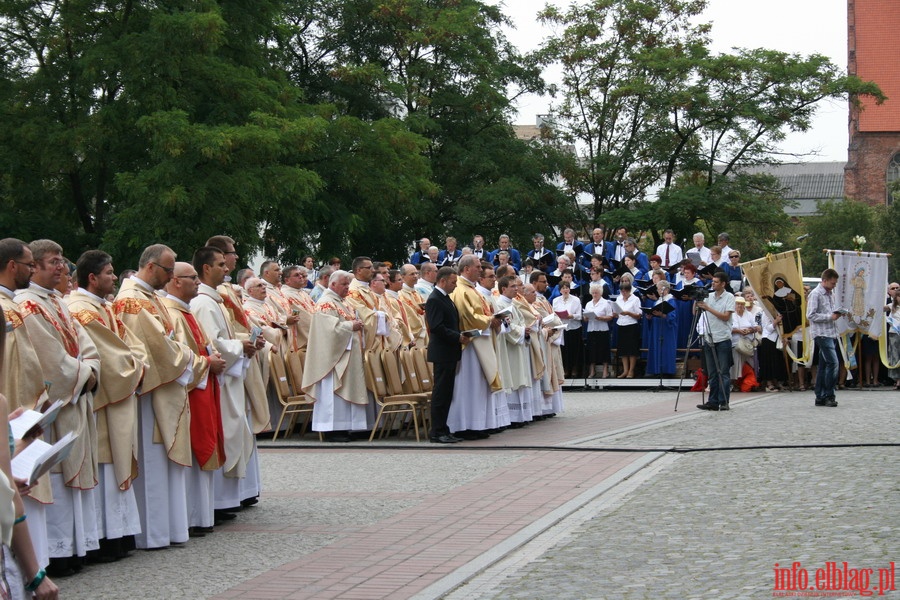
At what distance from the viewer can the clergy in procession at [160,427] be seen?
8516 mm

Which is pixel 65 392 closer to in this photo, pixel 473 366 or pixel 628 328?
pixel 473 366

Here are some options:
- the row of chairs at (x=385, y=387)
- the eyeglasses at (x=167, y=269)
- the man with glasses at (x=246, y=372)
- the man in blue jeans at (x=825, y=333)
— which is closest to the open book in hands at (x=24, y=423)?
the eyeglasses at (x=167, y=269)

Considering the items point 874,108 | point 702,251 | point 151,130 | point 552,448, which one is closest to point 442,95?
point 151,130

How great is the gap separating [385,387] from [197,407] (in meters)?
6.22

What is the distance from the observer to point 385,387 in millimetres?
15164

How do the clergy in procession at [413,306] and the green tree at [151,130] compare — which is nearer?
the clergy in procession at [413,306]

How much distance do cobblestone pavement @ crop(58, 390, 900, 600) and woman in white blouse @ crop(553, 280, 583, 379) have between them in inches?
365

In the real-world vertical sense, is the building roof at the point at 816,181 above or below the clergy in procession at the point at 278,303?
above

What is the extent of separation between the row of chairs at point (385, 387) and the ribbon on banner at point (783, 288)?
25.6ft

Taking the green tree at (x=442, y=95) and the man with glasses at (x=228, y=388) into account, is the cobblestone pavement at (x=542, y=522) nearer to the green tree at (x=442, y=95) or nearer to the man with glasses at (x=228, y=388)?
the man with glasses at (x=228, y=388)

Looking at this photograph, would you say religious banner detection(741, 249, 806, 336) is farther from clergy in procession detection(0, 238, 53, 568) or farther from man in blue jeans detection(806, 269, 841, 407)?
clergy in procession detection(0, 238, 53, 568)

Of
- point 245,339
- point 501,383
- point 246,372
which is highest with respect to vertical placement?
point 245,339

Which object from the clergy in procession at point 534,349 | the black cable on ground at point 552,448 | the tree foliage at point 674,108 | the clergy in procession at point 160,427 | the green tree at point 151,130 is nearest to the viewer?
the clergy in procession at point 160,427

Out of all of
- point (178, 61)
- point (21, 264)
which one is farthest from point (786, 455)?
point (178, 61)
